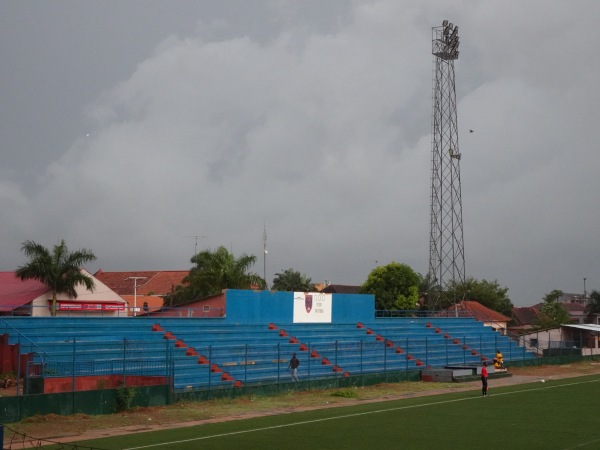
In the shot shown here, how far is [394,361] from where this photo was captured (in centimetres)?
4788

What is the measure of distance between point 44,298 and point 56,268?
2.42m

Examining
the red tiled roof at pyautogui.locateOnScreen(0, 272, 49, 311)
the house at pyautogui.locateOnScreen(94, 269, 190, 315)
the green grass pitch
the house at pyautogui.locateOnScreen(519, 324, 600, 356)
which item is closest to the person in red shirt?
the green grass pitch

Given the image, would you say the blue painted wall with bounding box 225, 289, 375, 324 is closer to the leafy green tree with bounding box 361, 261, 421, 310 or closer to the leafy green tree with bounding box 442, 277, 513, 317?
the leafy green tree with bounding box 361, 261, 421, 310

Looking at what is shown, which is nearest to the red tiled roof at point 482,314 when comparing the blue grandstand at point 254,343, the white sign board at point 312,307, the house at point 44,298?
the blue grandstand at point 254,343

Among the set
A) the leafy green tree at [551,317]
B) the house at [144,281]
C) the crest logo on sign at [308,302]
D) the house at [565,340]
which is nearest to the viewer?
the crest logo on sign at [308,302]

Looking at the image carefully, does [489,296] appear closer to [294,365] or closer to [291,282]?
[291,282]

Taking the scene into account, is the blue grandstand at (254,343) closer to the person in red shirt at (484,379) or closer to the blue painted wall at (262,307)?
the blue painted wall at (262,307)

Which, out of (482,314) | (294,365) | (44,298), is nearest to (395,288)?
(482,314)

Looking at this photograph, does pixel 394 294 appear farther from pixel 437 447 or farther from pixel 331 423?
pixel 437 447

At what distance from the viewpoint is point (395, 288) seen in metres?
82.3

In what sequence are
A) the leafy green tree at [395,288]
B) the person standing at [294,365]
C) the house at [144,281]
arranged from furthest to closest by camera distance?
the house at [144,281] → the leafy green tree at [395,288] → the person standing at [294,365]

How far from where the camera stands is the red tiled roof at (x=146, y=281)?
9331 centimetres

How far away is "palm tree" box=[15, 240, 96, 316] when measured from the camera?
5206 cm

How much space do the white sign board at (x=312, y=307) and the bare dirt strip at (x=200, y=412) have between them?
8584 mm
